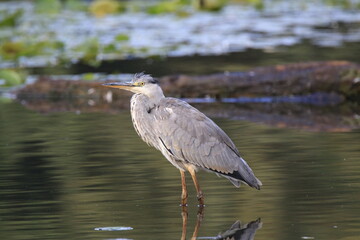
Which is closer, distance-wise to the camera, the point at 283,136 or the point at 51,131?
the point at 283,136

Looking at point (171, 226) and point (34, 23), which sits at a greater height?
point (171, 226)

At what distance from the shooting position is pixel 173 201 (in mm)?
6875

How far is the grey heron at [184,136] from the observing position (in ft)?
22.5

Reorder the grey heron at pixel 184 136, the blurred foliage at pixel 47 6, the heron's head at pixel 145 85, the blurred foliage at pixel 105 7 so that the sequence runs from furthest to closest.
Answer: the blurred foliage at pixel 47 6 < the blurred foliage at pixel 105 7 < the heron's head at pixel 145 85 < the grey heron at pixel 184 136

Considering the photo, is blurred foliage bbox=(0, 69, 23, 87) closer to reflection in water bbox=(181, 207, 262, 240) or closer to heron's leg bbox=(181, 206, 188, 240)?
heron's leg bbox=(181, 206, 188, 240)

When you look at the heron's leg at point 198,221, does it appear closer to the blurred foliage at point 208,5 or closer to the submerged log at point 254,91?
the submerged log at point 254,91

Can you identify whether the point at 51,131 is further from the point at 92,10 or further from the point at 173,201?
the point at 92,10

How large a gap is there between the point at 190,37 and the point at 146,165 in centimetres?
1106

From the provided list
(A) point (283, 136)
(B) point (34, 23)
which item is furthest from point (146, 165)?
(B) point (34, 23)

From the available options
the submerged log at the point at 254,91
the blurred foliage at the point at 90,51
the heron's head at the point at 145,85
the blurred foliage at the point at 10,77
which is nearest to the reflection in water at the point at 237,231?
the heron's head at the point at 145,85

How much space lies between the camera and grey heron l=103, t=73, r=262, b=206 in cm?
686

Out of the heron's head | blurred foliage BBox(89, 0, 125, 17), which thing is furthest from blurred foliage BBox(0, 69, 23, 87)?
blurred foliage BBox(89, 0, 125, 17)

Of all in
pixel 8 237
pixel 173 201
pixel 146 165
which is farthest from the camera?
pixel 146 165

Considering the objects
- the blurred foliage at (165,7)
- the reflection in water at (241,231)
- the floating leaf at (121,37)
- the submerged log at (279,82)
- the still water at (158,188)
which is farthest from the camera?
the blurred foliage at (165,7)
